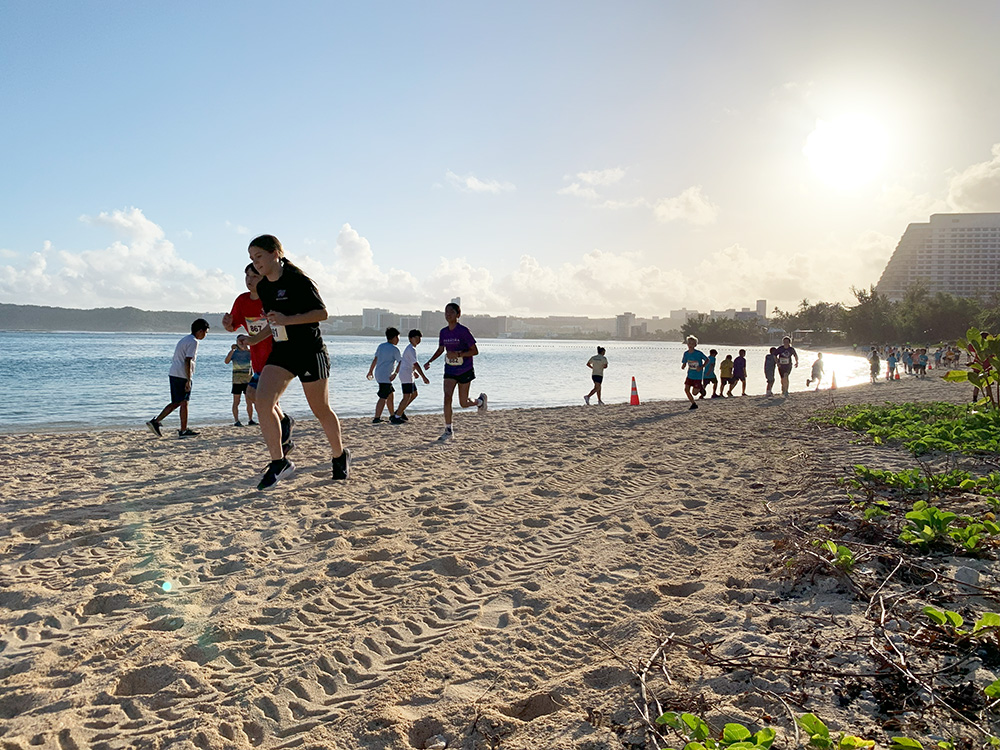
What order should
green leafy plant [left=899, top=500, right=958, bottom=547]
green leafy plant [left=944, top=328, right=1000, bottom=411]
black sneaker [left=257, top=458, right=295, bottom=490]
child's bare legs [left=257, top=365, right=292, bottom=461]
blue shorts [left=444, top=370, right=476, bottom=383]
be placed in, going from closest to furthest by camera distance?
green leafy plant [left=899, top=500, right=958, bottom=547]
child's bare legs [left=257, top=365, right=292, bottom=461]
black sneaker [left=257, top=458, right=295, bottom=490]
green leafy plant [left=944, top=328, right=1000, bottom=411]
blue shorts [left=444, top=370, right=476, bottom=383]

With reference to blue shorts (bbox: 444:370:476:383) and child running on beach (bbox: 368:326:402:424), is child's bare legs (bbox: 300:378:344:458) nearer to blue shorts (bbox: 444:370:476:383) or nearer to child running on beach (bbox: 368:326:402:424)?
blue shorts (bbox: 444:370:476:383)

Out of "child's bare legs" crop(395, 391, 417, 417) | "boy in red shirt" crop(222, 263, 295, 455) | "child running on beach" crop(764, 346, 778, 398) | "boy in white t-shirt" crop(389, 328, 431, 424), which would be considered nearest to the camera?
"boy in red shirt" crop(222, 263, 295, 455)

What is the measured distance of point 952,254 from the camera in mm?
147000

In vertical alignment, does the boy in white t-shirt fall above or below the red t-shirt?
below

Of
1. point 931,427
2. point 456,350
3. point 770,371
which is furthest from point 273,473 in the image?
point 770,371

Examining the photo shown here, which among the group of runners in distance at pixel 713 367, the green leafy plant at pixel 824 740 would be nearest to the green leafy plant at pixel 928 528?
the green leafy plant at pixel 824 740

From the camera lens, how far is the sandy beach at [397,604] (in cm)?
201

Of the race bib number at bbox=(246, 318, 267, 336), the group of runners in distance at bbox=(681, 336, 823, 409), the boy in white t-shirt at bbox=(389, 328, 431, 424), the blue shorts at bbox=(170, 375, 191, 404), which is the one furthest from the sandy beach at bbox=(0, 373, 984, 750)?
the group of runners in distance at bbox=(681, 336, 823, 409)

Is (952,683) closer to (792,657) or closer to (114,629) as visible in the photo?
(792,657)

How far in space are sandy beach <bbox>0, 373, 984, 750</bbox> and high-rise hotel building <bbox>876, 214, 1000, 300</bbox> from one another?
16362 centimetres

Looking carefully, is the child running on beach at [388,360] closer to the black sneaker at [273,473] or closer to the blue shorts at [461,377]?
the blue shorts at [461,377]

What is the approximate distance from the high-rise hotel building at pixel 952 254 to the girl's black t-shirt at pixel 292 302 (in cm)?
16462

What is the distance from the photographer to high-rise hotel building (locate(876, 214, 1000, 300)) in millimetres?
140250

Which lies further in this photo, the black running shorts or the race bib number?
the race bib number
